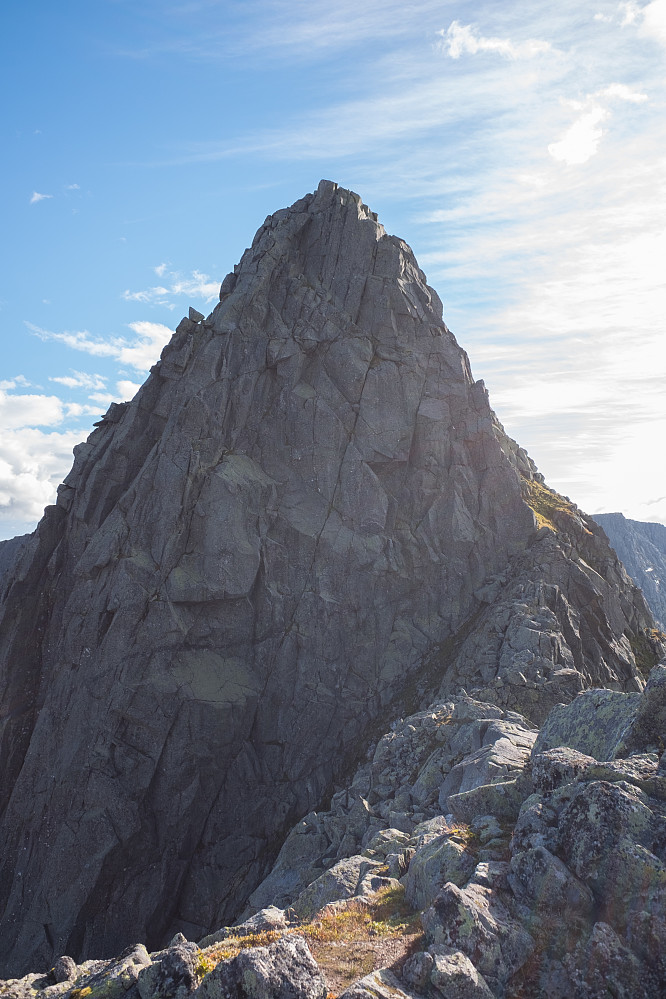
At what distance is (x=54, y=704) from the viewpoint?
55.7m

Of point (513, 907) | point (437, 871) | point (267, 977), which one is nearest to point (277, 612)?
point (437, 871)

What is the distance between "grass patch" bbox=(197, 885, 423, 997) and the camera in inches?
572

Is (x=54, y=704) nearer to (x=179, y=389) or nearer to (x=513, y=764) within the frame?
(x=179, y=389)

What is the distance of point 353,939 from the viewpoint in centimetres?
1605

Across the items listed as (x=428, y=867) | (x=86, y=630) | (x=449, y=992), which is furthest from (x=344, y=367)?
(x=449, y=992)

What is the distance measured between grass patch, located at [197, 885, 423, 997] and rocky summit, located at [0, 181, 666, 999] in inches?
551

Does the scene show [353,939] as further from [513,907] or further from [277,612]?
[277,612]

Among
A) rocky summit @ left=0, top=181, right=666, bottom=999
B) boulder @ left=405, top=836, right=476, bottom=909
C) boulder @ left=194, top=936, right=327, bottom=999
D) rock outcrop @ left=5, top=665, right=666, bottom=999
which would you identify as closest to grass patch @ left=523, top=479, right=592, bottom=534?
rocky summit @ left=0, top=181, right=666, bottom=999

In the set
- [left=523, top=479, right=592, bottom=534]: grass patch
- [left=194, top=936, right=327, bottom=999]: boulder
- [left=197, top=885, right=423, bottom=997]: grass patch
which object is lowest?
[left=197, top=885, right=423, bottom=997]: grass patch

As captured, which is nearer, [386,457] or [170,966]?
[170,966]

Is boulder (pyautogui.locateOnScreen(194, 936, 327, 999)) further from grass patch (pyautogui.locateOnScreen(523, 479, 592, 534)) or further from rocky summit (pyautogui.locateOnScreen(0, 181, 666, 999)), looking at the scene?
grass patch (pyautogui.locateOnScreen(523, 479, 592, 534))

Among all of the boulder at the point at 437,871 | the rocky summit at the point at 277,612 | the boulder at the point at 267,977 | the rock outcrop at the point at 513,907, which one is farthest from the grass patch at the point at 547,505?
the boulder at the point at 267,977

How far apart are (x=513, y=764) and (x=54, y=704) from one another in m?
45.3

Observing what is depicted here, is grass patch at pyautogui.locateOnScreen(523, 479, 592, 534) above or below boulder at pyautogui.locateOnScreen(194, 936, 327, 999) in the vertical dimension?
above
